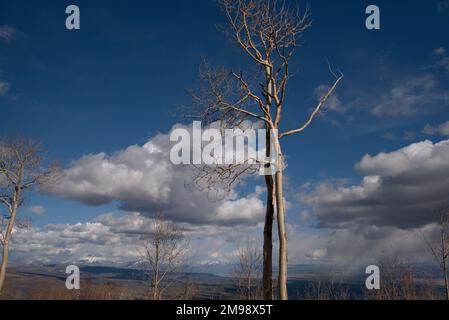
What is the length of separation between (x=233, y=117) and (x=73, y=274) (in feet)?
36.6

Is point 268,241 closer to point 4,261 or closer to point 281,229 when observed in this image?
point 281,229

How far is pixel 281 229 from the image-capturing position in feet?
31.6

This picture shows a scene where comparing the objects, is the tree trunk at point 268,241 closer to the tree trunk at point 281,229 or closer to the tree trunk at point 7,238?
the tree trunk at point 281,229

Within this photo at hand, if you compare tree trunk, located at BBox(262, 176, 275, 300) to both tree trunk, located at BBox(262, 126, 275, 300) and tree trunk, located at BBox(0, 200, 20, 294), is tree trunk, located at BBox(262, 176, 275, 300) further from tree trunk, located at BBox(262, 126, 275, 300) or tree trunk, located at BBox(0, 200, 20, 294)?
tree trunk, located at BBox(0, 200, 20, 294)

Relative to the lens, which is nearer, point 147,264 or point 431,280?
point 431,280

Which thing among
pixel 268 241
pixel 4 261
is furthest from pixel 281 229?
pixel 4 261

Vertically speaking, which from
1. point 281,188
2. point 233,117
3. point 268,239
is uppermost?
point 233,117

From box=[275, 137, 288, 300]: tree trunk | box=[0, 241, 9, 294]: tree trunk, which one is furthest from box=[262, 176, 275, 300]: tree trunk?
box=[0, 241, 9, 294]: tree trunk

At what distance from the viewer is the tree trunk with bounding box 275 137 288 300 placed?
30.3 feet
